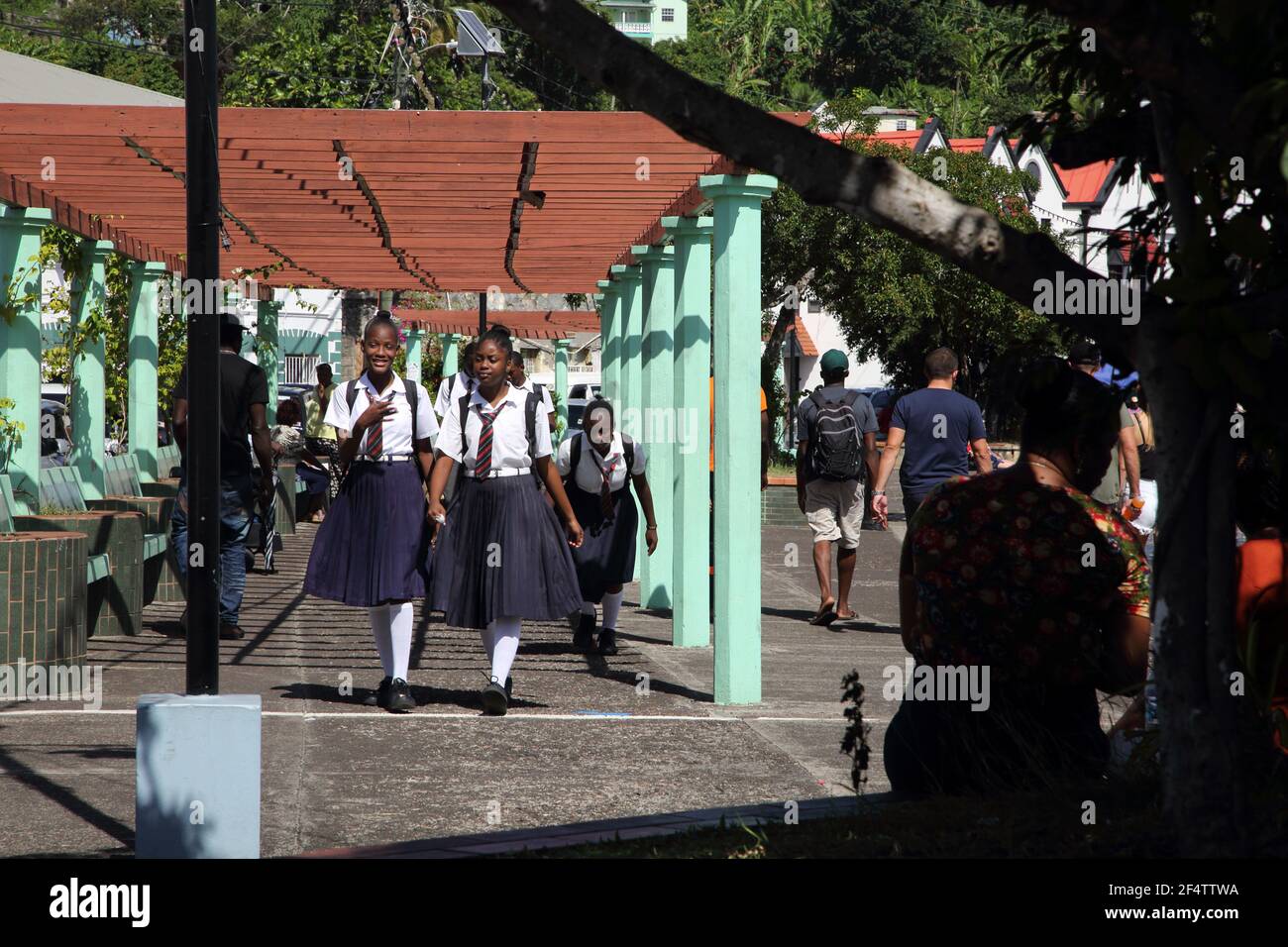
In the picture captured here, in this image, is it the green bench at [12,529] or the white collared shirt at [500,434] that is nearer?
the white collared shirt at [500,434]

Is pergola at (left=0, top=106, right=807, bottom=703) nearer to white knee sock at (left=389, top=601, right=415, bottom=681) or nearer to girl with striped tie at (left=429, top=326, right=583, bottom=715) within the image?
girl with striped tie at (left=429, top=326, right=583, bottom=715)

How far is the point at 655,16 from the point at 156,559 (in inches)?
5395

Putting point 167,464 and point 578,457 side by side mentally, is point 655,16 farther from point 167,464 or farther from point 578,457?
point 578,457

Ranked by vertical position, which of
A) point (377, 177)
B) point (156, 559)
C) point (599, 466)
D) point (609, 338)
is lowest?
point (156, 559)

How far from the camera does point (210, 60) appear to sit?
5.40 meters

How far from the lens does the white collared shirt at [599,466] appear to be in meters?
10.5

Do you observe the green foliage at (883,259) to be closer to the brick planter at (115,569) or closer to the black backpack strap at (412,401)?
the brick planter at (115,569)

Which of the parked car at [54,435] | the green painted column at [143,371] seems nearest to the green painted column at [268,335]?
the green painted column at [143,371]

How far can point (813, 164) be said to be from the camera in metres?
3.64

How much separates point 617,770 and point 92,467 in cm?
731

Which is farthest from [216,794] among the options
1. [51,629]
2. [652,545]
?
[652,545]

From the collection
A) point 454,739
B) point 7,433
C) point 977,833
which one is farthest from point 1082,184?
point 977,833

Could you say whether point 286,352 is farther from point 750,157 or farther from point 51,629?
point 750,157

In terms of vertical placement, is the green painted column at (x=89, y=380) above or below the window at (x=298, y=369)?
below
